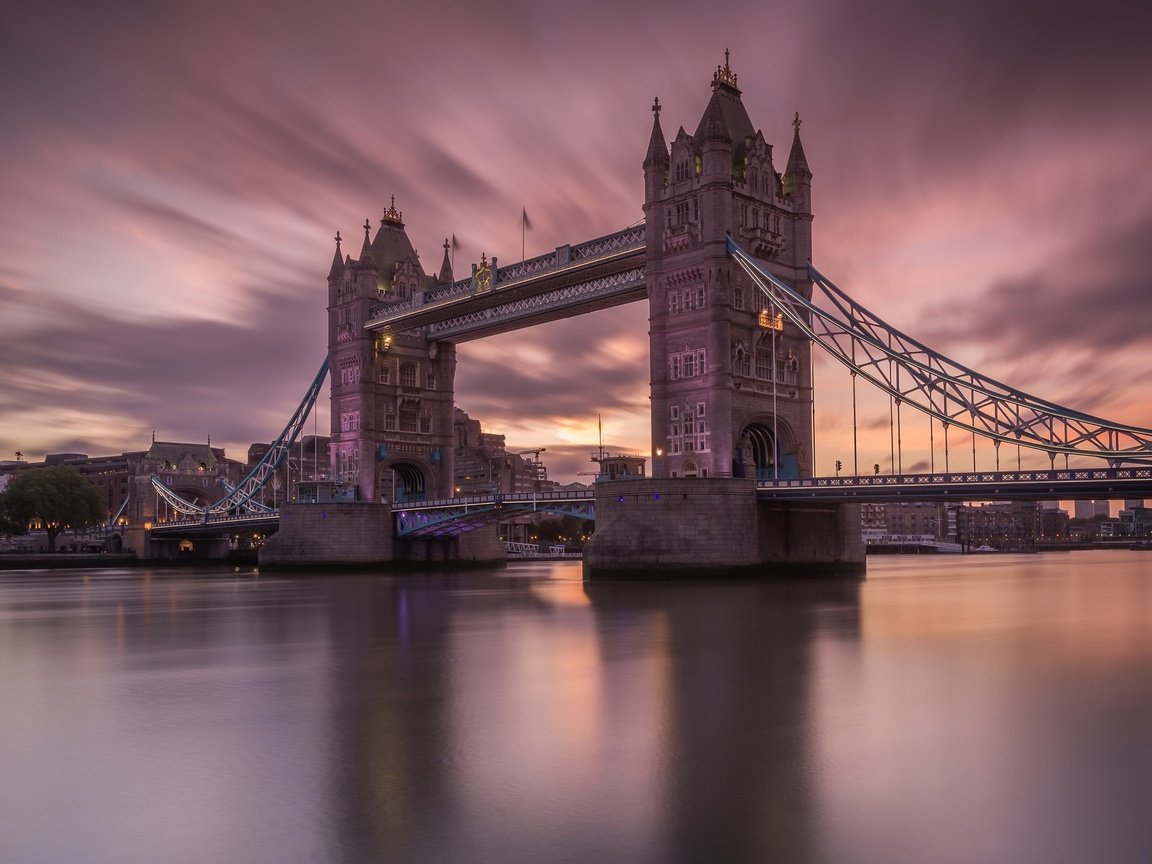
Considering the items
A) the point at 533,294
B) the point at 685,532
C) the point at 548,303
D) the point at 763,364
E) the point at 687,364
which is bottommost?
the point at 685,532

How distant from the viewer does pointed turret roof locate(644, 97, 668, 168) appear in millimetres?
47812

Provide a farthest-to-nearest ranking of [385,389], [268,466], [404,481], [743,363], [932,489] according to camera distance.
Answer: [268,466]
[404,481]
[385,389]
[743,363]
[932,489]

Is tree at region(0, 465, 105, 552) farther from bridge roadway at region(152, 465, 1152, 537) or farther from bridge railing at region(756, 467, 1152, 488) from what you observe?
bridge railing at region(756, 467, 1152, 488)

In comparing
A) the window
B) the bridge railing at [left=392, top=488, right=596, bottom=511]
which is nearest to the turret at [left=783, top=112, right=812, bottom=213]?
the window

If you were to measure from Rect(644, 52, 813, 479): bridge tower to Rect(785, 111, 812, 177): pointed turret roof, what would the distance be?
69 millimetres

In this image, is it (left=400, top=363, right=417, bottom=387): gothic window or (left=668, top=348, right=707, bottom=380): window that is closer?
(left=668, top=348, right=707, bottom=380): window

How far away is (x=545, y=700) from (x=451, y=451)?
56.2 metres

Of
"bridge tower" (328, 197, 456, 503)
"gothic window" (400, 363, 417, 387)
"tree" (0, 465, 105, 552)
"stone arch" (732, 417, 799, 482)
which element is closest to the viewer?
"stone arch" (732, 417, 799, 482)

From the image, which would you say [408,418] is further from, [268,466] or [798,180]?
[798,180]

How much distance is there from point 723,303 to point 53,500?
68.8 m

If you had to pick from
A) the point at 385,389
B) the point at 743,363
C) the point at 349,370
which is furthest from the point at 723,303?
the point at 349,370

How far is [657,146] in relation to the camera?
47.9 m

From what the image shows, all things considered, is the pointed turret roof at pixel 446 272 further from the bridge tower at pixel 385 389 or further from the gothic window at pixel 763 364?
the gothic window at pixel 763 364

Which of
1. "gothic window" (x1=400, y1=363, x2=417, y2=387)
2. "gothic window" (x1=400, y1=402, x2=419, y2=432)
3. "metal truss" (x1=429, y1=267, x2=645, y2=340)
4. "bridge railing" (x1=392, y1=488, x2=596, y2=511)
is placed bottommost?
"bridge railing" (x1=392, y1=488, x2=596, y2=511)
